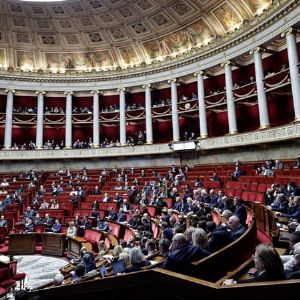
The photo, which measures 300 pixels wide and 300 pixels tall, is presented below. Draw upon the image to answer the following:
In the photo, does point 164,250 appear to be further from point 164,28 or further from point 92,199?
point 164,28

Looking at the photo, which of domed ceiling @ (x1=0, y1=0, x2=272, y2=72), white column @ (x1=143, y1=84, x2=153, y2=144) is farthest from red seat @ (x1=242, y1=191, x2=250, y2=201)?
white column @ (x1=143, y1=84, x2=153, y2=144)

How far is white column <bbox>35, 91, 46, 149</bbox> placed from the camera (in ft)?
73.6

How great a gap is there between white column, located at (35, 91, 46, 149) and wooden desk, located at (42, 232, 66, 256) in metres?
12.6

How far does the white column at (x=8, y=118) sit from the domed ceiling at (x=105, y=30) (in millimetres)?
2361

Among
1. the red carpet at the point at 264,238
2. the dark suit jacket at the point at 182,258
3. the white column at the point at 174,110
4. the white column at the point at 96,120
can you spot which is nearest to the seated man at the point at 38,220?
the red carpet at the point at 264,238

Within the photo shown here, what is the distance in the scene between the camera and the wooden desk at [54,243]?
34.8 ft

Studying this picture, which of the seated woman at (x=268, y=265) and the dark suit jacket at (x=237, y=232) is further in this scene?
the dark suit jacket at (x=237, y=232)

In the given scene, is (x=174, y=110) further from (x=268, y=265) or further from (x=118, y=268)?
(x=268, y=265)

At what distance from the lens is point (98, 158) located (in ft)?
73.6

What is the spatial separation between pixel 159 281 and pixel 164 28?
2103 cm

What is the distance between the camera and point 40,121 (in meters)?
22.9

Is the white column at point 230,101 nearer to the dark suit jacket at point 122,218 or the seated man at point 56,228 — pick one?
the dark suit jacket at point 122,218

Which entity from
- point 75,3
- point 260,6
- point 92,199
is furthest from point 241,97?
point 75,3

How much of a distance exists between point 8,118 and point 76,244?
1561 centimetres
